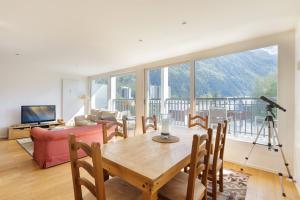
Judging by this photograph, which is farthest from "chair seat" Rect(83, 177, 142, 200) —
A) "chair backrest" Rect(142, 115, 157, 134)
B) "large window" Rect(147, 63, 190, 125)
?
"large window" Rect(147, 63, 190, 125)

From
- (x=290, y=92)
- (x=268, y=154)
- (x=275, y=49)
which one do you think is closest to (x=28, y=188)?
(x=268, y=154)

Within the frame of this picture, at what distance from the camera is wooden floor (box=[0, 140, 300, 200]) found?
1.98 m

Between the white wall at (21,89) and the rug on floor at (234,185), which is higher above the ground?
the white wall at (21,89)

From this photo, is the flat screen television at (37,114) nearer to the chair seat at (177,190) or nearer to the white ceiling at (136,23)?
the white ceiling at (136,23)

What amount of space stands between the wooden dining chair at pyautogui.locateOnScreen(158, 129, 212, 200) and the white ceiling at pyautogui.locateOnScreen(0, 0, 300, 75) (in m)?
1.63

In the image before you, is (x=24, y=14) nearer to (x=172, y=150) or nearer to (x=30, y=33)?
(x=30, y=33)

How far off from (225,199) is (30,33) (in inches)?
156

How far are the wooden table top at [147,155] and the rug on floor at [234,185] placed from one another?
0.92 metres

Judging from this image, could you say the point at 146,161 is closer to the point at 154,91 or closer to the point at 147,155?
the point at 147,155

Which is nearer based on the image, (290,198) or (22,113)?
(290,198)

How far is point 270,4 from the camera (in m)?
1.84

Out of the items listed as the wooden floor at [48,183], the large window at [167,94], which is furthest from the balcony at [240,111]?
the wooden floor at [48,183]

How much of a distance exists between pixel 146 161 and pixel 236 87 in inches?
134

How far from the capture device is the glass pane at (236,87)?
3250mm
